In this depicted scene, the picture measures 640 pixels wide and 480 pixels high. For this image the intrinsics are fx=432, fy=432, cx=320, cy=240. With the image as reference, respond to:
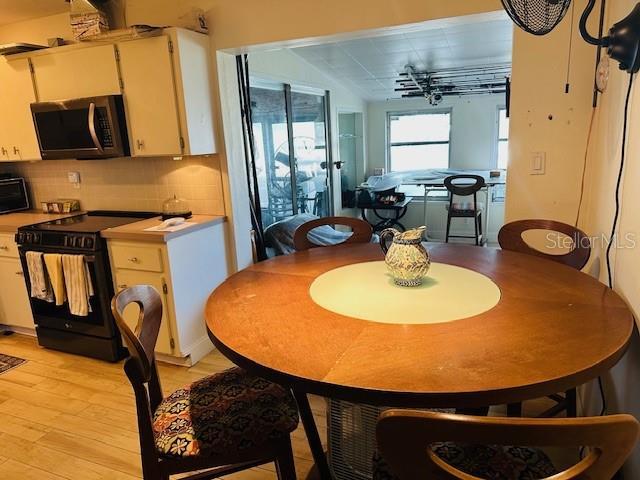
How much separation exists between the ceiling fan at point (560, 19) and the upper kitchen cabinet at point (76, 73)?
2454 mm

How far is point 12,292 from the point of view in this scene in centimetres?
333

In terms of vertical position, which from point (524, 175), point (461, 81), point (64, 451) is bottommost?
point (64, 451)

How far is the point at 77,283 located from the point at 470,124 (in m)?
5.66

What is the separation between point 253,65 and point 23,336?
2.97 m

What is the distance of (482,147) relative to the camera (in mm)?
6477

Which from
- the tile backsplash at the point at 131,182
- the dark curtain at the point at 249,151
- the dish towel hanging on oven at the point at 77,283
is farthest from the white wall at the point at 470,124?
the dish towel hanging on oven at the point at 77,283

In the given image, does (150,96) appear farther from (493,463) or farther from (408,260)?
(493,463)

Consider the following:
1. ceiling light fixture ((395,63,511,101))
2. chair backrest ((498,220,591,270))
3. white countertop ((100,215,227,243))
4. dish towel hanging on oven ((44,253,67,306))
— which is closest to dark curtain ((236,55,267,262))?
white countertop ((100,215,227,243))

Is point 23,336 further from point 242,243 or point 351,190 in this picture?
point 351,190

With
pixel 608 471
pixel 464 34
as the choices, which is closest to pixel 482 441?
pixel 608 471

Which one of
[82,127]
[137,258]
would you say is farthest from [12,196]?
[137,258]

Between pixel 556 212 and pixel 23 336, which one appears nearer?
pixel 556 212

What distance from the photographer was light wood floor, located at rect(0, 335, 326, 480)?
6.59 feet

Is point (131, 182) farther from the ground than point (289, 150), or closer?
closer
